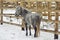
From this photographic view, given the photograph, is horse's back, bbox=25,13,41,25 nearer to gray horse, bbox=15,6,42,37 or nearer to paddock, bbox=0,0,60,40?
gray horse, bbox=15,6,42,37

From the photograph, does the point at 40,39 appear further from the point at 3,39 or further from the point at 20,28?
the point at 20,28

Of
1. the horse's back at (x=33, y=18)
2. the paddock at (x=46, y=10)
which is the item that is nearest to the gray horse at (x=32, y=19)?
the horse's back at (x=33, y=18)

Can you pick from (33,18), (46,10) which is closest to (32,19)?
(33,18)

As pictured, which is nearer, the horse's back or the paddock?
the paddock

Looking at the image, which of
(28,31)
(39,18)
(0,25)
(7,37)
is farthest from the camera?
(0,25)

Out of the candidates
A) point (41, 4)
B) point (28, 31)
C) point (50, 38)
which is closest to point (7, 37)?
point (28, 31)

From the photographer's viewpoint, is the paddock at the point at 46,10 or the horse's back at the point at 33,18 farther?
the horse's back at the point at 33,18

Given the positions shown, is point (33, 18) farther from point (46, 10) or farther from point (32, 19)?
point (46, 10)

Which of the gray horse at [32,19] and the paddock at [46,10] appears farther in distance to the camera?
the gray horse at [32,19]

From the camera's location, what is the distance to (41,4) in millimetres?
7934

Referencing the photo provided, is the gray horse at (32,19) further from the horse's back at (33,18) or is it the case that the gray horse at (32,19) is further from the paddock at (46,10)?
the paddock at (46,10)

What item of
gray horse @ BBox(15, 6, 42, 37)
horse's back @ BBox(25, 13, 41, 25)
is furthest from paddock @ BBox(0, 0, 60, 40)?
horse's back @ BBox(25, 13, 41, 25)

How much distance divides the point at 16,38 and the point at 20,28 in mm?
1888

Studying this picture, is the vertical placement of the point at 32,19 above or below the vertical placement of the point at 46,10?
below
